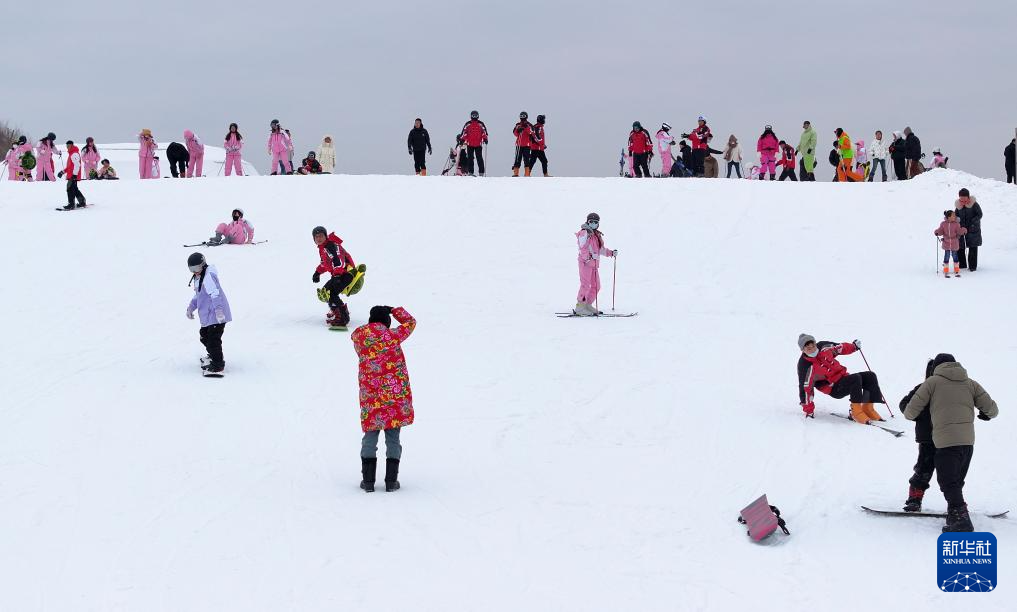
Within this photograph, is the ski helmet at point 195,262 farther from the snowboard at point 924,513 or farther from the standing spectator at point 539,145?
the standing spectator at point 539,145

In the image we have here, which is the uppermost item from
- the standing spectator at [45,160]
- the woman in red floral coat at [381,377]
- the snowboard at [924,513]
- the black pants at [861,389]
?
the standing spectator at [45,160]

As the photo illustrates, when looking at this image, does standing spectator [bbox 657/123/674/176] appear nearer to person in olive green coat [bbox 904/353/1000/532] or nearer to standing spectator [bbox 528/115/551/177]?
standing spectator [bbox 528/115/551/177]

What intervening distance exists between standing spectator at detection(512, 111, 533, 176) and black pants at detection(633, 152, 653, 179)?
2.87m

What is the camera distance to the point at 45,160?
96.4 ft

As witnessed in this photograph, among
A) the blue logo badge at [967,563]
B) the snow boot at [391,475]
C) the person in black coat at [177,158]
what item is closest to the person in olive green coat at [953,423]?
the blue logo badge at [967,563]

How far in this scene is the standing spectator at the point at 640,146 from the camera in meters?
27.5

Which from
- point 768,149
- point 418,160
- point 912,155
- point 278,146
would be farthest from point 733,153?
point 278,146

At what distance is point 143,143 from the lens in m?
29.0

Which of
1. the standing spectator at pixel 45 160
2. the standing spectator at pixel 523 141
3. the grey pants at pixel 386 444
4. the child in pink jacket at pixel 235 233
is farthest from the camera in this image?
the standing spectator at pixel 45 160

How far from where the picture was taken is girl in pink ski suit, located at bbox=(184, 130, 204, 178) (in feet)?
93.2

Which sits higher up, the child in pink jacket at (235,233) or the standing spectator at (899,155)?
the standing spectator at (899,155)

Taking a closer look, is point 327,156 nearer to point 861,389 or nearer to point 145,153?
point 145,153

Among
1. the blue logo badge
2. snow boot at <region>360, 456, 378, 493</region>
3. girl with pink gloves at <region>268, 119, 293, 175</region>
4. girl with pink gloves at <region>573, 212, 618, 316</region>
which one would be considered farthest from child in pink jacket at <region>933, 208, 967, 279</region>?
girl with pink gloves at <region>268, 119, 293, 175</region>

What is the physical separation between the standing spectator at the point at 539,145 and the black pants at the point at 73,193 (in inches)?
416
